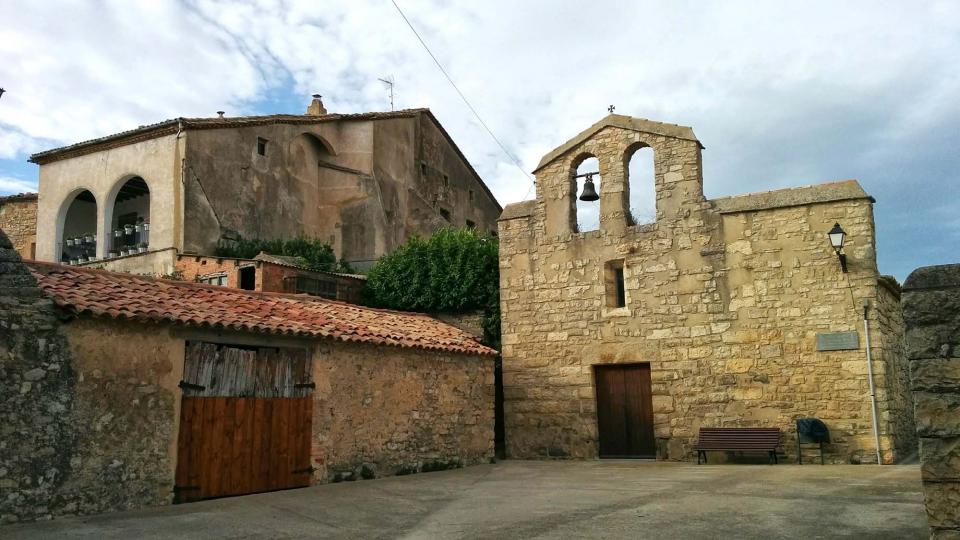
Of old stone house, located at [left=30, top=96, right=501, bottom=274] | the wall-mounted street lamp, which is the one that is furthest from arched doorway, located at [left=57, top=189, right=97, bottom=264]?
the wall-mounted street lamp

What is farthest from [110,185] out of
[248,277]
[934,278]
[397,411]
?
[934,278]

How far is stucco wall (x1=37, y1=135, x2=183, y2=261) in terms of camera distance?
752 inches

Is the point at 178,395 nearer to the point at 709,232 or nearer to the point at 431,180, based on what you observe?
Answer: the point at 709,232

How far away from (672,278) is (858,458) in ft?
14.2

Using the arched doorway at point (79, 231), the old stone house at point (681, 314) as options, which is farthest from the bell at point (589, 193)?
the arched doorway at point (79, 231)

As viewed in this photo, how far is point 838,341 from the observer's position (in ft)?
40.8

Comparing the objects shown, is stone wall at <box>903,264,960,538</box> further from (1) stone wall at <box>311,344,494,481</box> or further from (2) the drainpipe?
(2) the drainpipe

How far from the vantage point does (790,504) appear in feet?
26.3

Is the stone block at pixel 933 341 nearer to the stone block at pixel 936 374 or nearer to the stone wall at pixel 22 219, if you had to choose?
the stone block at pixel 936 374

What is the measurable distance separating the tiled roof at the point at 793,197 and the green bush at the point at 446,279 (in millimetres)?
5357

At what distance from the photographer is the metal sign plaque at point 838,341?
12305 millimetres

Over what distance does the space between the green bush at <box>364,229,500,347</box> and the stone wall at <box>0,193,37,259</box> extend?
45.1ft

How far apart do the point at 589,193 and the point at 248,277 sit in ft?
26.0

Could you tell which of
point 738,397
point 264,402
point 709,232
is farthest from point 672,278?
point 264,402
